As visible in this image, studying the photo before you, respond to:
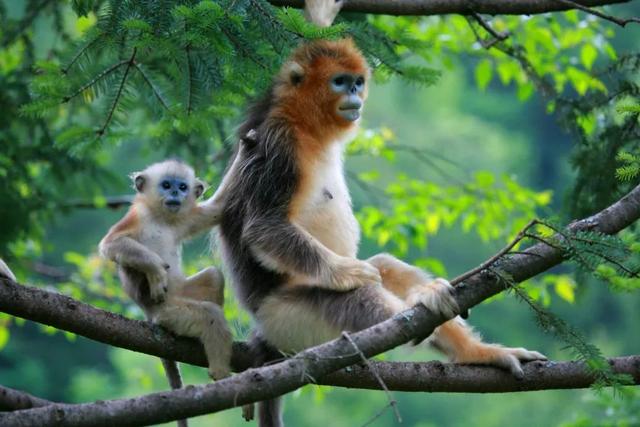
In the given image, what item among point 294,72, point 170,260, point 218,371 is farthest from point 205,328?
point 294,72

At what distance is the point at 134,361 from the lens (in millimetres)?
17078

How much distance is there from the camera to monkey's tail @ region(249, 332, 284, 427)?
3.96 m

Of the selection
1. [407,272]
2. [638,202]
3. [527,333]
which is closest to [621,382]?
[638,202]

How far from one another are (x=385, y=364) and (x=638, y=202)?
3.53 feet

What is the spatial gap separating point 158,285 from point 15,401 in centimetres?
81

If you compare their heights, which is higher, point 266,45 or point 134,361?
point 134,361

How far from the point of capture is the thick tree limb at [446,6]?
4.65 metres

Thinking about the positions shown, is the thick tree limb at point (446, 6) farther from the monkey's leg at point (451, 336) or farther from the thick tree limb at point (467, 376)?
the thick tree limb at point (467, 376)

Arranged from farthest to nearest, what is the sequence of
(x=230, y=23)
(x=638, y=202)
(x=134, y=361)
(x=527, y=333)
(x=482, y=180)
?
1. (x=527, y=333)
2. (x=134, y=361)
3. (x=482, y=180)
4. (x=230, y=23)
5. (x=638, y=202)

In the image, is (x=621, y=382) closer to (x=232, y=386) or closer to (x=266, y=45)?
(x=232, y=386)

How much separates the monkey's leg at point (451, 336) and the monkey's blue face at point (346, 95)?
0.71 m

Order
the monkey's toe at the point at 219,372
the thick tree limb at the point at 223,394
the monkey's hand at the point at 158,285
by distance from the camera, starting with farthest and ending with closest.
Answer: the monkey's hand at the point at 158,285
the monkey's toe at the point at 219,372
the thick tree limb at the point at 223,394

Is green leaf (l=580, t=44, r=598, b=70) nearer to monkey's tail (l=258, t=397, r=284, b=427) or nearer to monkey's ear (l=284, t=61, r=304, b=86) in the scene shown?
monkey's ear (l=284, t=61, r=304, b=86)

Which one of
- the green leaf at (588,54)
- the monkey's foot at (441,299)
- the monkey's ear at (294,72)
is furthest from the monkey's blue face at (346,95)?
the green leaf at (588,54)
